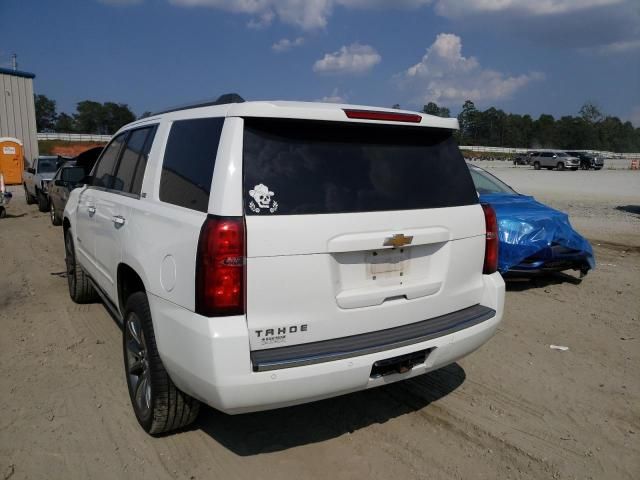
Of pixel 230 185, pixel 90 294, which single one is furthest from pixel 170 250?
pixel 90 294

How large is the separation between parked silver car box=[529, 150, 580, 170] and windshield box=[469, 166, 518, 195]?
3926 centimetres

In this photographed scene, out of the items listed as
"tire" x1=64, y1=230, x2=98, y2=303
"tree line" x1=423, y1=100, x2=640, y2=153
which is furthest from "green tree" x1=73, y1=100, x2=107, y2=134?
"tire" x1=64, y1=230, x2=98, y2=303

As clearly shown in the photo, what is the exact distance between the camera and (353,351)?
2.51 m

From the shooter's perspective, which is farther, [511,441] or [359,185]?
[511,441]

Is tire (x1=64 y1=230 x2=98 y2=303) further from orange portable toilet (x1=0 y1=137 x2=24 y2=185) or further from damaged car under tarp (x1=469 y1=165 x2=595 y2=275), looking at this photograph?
orange portable toilet (x1=0 y1=137 x2=24 y2=185)

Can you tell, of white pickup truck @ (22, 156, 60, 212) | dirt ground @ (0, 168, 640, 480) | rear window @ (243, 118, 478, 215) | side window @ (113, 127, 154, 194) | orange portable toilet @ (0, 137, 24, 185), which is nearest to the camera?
rear window @ (243, 118, 478, 215)

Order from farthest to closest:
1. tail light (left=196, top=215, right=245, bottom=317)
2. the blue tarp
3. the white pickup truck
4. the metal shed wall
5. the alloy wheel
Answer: the metal shed wall, the white pickup truck, the blue tarp, the alloy wheel, tail light (left=196, top=215, right=245, bottom=317)

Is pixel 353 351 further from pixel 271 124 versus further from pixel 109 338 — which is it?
pixel 109 338

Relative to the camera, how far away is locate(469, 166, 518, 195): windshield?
744 cm

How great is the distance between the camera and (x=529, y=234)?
19.9 feet

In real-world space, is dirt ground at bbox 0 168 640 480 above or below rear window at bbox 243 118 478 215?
below

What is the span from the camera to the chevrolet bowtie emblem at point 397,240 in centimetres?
264

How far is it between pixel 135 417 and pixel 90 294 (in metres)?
2.71

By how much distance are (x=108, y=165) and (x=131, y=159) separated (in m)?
0.78
